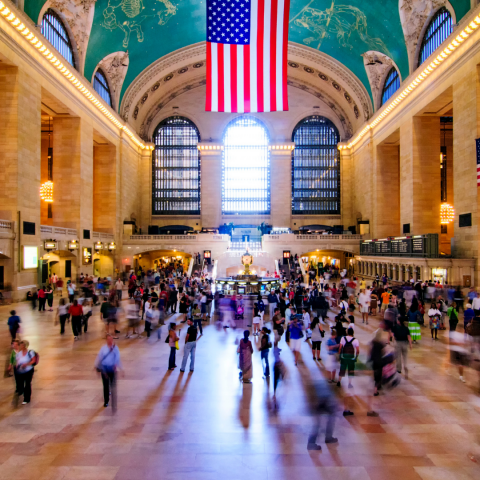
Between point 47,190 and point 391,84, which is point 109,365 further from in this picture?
point 391,84

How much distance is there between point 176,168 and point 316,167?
1443cm

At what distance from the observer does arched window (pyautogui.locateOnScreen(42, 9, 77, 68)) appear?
20.8m

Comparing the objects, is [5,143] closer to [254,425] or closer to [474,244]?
[254,425]

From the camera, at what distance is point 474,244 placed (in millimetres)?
17703

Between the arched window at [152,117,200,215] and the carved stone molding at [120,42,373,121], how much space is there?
5957mm

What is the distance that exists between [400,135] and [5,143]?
945 inches

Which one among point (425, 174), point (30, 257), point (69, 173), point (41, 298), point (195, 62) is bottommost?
point (41, 298)

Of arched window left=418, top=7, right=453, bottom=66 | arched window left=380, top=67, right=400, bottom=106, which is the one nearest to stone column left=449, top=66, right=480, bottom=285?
arched window left=418, top=7, right=453, bottom=66

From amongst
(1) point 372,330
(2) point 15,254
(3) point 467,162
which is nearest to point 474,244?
(3) point 467,162

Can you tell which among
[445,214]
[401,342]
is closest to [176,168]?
[445,214]

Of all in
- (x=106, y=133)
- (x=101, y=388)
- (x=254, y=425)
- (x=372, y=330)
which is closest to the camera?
(x=254, y=425)

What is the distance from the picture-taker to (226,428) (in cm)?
541

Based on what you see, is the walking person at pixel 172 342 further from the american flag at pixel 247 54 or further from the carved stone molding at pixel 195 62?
the carved stone molding at pixel 195 62

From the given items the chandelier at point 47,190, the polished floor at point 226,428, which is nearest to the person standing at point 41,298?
the polished floor at point 226,428
